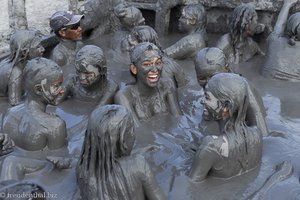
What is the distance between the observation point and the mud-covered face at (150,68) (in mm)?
4586

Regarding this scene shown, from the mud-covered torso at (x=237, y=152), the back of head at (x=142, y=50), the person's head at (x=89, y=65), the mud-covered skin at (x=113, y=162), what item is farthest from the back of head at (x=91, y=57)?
the mud-covered torso at (x=237, y=152)

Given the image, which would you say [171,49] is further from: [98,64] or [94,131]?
[94,131]

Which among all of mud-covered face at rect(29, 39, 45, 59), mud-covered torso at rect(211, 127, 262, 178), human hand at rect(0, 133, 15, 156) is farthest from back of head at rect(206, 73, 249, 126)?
mud-covered face at rect(29, 39, 45, 59)

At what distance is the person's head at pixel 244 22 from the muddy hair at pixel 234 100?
254 cm

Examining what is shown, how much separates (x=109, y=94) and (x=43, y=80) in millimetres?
1113

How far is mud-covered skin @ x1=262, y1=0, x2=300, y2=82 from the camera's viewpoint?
5.85 metres

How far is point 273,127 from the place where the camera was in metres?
4.80

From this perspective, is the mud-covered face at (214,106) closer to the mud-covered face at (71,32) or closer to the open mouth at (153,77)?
the open mouth at (153,77)

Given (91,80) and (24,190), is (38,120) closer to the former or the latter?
(91,80)

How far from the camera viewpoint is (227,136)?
12.5 feet

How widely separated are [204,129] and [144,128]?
581 millimetres

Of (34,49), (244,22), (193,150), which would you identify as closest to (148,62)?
(193,150)

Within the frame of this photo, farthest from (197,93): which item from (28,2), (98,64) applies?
(28,2)

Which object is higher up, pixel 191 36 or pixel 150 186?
pixel 150 186
